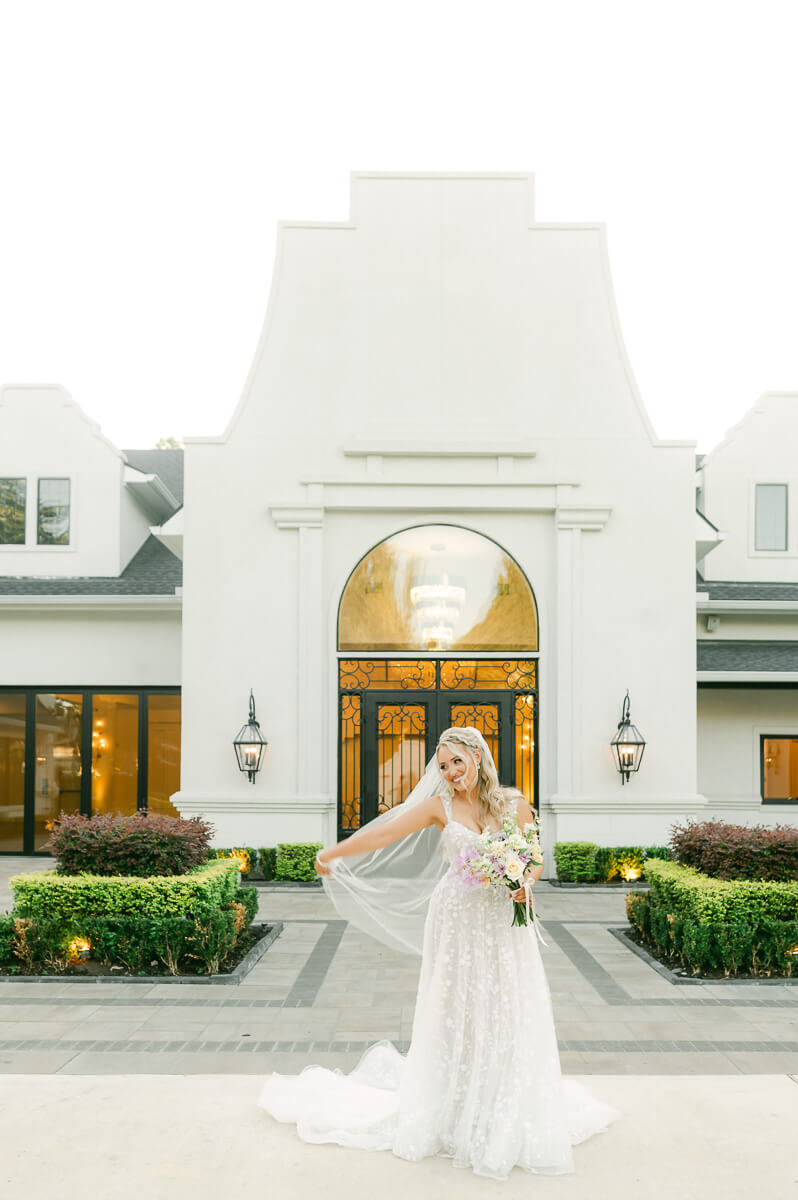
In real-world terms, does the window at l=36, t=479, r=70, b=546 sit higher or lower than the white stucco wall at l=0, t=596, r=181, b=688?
higher

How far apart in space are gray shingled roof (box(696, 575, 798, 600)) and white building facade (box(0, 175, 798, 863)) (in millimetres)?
3319

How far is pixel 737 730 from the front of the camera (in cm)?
1720

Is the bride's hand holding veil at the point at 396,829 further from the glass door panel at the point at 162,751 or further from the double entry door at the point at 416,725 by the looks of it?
the glass door panel at the point at 162,751

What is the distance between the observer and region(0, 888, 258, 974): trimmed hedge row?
862 centimetres

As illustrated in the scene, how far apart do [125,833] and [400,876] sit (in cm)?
419

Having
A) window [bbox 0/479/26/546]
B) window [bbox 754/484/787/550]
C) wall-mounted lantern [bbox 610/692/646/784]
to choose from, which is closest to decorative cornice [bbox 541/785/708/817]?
wall-mounted lantern [bbox 610/692/646/784]

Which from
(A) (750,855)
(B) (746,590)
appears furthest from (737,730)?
(A) (750,855)

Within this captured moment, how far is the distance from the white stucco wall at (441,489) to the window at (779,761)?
3.70 m

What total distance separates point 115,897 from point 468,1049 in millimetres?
4943

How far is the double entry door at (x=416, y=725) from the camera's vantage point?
14570 millimetres

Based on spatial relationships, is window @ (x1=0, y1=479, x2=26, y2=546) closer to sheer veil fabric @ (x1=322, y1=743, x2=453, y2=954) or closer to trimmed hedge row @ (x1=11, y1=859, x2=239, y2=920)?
trimmed hedge row @ (x1=11, y1=859, x2=239, y2=920)

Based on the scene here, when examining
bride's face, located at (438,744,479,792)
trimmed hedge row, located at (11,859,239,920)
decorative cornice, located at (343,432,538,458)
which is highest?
decorative cornice, located at (343,432,538,458)

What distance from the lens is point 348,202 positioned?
15.2 meters

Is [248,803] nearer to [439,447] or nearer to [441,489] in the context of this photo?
[441,489]
